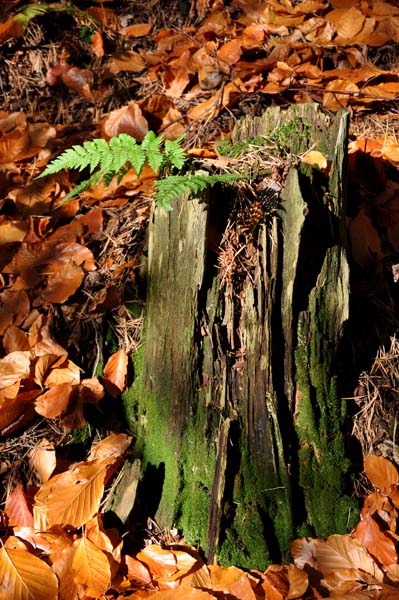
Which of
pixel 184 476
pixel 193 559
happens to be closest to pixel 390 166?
pixel 184 476

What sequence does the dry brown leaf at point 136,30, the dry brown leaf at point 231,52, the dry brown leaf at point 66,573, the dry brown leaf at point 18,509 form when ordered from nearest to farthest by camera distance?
the dry brown leaf at point 66,573
the dry brown leaf at point 18,509
the dry brown leaf at point 231,52
the dry brown leaf at point 136,30

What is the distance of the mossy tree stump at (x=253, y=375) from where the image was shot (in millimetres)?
2250

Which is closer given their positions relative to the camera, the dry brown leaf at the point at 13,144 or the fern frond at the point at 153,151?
the fern frond at the point at 153,151

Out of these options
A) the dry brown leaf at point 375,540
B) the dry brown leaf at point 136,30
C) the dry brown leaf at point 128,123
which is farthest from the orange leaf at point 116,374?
the dry brown leaf at point 136,30

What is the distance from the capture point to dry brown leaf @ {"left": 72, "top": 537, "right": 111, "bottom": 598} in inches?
81.6

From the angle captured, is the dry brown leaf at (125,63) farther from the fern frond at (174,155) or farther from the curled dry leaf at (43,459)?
the curled dry leaf at (43,459)

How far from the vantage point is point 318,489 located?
7.77 feet

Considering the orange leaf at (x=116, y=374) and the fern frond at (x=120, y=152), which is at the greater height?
the fern frond at (x=120, y=152)

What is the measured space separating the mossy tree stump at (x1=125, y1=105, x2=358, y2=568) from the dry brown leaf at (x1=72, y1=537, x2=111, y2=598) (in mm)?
344

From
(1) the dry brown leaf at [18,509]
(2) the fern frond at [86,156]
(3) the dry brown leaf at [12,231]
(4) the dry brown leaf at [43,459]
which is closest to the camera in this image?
(2) the fern frond at [86,156]

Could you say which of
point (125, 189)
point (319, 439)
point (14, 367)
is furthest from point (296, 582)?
point (125, 189)

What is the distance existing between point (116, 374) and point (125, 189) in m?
1.04

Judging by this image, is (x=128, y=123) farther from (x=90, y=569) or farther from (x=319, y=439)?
(x=90, y=569)

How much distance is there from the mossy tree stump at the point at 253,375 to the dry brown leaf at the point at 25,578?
1.64 ft
